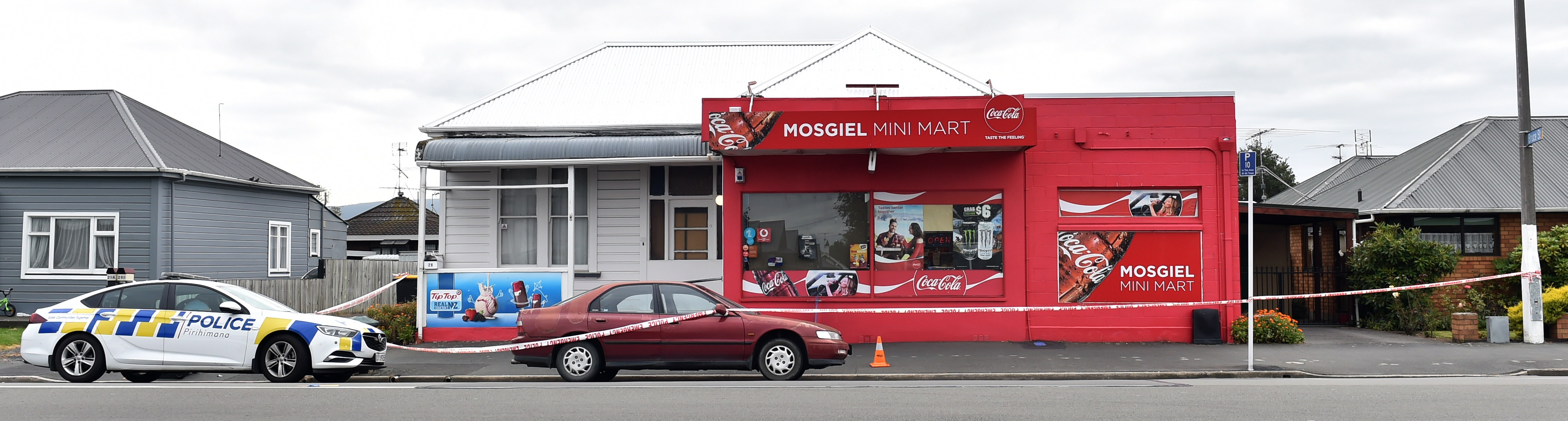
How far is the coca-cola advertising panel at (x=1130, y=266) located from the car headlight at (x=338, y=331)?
9.80 metres

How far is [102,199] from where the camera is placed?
64.5 ft

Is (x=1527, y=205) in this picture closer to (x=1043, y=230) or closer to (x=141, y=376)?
(x=1043, y=230)

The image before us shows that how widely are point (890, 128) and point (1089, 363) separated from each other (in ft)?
13.4

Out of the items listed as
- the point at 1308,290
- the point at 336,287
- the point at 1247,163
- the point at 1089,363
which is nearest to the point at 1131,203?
the point at 1247,163

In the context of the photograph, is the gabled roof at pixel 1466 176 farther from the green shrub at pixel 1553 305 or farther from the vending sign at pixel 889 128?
the vending sign at pixel 889 128

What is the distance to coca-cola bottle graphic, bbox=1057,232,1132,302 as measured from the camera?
14.7 m

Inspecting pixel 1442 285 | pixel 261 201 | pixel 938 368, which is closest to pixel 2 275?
pixel 261 201

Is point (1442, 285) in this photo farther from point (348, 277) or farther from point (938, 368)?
point (348, 277)

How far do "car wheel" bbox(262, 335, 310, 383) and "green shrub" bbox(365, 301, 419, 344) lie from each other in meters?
4.07

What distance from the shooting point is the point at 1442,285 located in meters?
15.2

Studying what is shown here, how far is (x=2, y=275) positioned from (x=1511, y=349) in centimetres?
2658

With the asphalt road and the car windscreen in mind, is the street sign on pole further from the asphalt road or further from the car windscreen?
the car windscreen

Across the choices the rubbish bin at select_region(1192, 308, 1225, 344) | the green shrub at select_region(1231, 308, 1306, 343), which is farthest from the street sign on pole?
the green shrub at select_region(1231, 308, 1306, 343)

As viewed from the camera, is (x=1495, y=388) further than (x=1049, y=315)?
No
